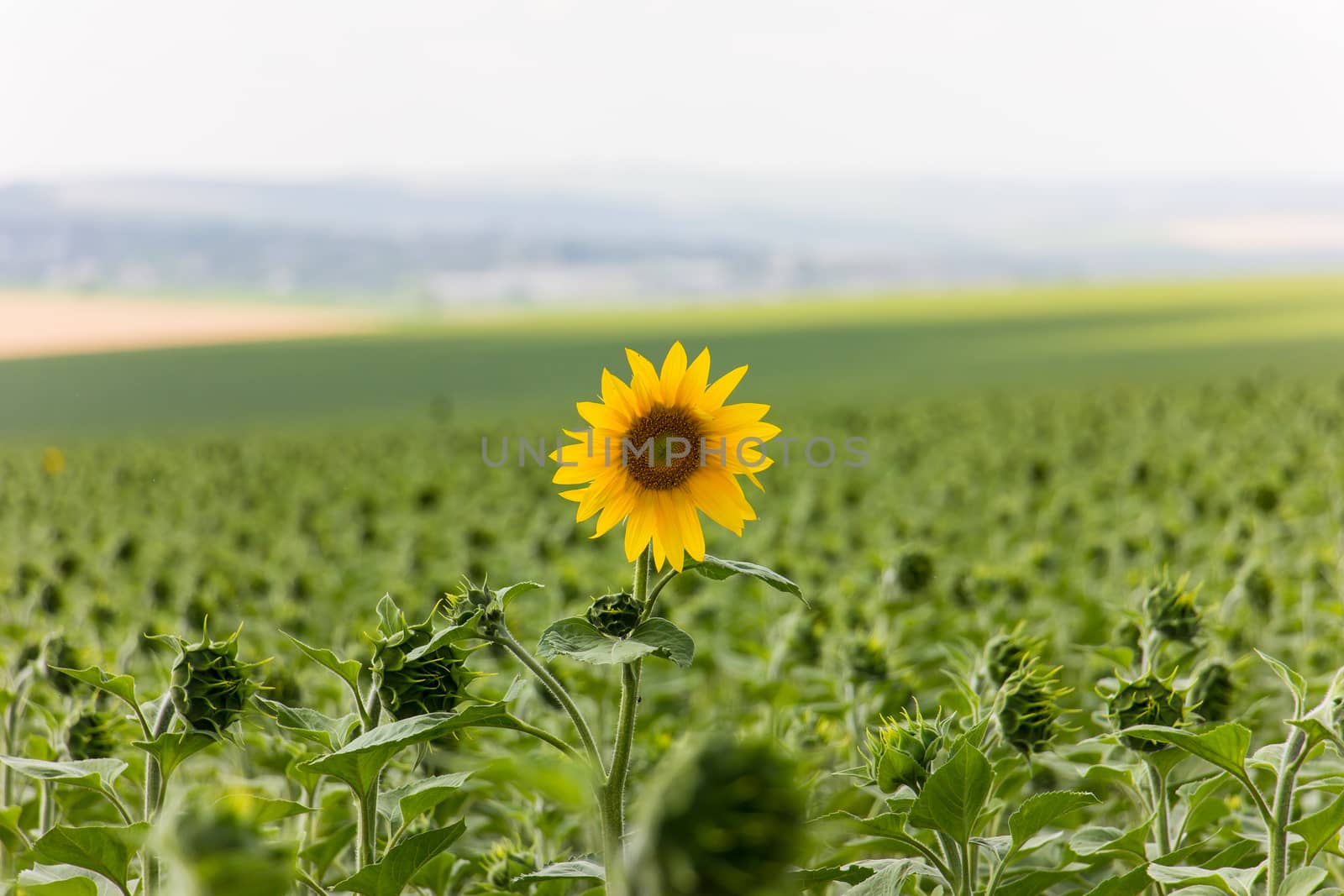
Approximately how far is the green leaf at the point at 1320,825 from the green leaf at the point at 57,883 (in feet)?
5.81

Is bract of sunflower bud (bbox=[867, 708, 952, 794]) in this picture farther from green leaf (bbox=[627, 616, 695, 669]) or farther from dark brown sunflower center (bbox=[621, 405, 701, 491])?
dark brown sunflower center (bbox=[621, 405, 701, 491])

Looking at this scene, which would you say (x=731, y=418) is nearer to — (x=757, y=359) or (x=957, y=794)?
(x=957, y=794)

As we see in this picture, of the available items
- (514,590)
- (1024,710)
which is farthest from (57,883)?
(1024,710)

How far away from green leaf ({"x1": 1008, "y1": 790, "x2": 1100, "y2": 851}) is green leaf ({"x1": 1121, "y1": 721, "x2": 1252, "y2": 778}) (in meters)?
0.14

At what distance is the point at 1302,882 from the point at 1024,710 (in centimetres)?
48

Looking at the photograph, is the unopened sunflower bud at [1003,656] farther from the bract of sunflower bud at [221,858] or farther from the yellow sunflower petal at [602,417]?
the bract of sunflower bud at [221,858]

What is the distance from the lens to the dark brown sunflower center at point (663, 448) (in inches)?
70.9

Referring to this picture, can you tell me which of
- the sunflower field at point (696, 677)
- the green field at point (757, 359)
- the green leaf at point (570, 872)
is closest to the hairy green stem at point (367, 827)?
the sunflower field at point (696, 677)

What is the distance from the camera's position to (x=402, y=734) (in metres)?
1.39

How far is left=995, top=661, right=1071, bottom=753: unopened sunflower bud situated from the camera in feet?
6.46

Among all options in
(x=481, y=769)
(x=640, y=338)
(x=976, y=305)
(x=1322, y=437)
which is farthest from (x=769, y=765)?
(x=976, y=305)

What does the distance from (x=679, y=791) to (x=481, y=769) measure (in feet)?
0.74

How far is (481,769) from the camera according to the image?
1.03 metres

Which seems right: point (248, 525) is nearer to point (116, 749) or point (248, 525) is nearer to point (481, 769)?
point (116, 749)
